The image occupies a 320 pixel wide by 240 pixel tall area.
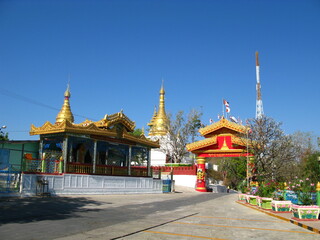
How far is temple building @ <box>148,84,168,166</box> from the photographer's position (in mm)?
52531

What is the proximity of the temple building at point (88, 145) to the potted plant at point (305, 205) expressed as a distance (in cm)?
1481

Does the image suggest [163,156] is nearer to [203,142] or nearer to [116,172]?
[203,142]

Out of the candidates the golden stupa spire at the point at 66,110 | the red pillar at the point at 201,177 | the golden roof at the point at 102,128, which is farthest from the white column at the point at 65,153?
the golden stupa spire at the point at 66,110

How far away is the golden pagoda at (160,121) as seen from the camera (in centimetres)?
5608

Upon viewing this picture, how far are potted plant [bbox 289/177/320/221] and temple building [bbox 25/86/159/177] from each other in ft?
48.6

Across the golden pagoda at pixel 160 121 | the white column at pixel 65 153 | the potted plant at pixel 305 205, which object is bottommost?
the potted plant at pixel 305 205

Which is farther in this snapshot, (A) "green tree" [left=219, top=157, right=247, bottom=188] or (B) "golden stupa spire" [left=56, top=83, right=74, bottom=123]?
(A) "green tree" [left=219, top=157, right=247, bottom=188]

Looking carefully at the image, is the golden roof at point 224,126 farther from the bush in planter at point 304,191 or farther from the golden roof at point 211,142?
the bush in planter at point 304,191

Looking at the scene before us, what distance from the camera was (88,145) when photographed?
27.4 m

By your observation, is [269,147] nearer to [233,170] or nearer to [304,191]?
[304,191]

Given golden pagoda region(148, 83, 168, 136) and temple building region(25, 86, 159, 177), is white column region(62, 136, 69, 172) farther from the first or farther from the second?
golden pagoda region(148, 83, 168, 136)

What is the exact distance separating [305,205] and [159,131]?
43256 mm

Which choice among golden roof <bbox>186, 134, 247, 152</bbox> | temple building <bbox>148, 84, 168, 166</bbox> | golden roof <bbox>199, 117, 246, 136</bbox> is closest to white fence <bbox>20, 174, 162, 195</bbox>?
golden roof <bbox>186, 134, 247, 152</bbox>

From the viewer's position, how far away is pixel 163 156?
53.2m
